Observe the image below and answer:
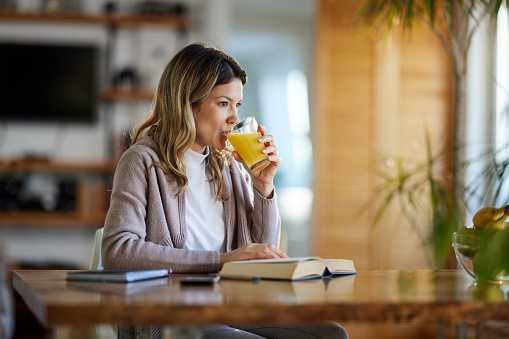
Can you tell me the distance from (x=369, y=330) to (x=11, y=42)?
3.05 m

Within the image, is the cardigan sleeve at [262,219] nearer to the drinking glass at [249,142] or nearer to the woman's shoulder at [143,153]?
the drinking glass at [249,142]

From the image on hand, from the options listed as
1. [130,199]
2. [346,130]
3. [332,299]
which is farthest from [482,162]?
[332,299]

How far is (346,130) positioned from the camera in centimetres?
459

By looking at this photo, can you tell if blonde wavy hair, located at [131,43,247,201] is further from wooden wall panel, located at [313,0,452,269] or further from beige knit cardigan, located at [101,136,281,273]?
wooden wall panel, located at [313,0,452,269]

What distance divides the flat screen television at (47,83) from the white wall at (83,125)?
0.08m

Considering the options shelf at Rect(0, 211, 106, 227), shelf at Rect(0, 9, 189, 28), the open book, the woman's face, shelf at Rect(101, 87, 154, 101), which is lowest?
shelf at Rect(0, 211, 106, 227)

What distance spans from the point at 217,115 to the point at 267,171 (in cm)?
20

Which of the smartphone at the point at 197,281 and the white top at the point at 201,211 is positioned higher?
the white top at the point at 201,211

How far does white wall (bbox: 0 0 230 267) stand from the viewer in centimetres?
472

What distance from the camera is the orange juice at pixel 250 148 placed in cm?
173

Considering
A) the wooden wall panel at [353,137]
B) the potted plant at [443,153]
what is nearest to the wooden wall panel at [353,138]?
the wooden wall panel at [353,137]

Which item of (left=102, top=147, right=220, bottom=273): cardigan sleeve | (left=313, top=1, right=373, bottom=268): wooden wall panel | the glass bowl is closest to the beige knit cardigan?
(left=102, top=147, right=220, bottom=273): cardigan sleeve

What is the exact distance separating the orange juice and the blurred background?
2.73m

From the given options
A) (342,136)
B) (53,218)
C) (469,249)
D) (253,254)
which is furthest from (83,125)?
(469,249)
